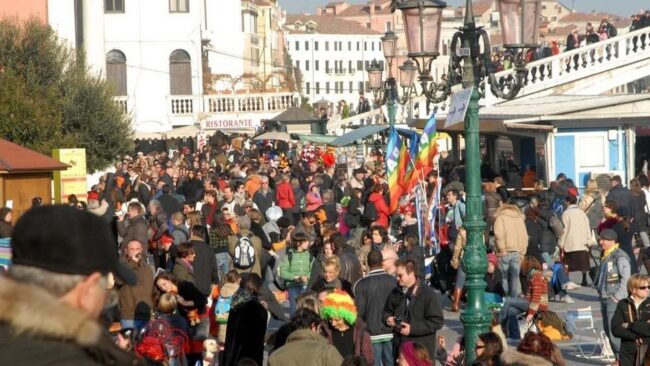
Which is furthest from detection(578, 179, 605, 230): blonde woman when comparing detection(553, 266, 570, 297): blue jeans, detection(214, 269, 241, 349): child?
detection(214, 269, 241, 349): child

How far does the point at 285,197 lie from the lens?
90.8 feet

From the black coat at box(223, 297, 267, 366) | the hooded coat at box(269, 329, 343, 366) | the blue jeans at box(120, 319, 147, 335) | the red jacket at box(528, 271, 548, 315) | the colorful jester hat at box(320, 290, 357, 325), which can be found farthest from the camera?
the red jacket at box(528, 271, 548, 315)

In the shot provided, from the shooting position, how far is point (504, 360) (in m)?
6.52

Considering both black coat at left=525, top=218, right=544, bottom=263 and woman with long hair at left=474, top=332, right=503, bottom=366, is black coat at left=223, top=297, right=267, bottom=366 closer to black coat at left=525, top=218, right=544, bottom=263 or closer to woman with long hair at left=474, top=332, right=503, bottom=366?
woman with long hair at left=474, top=332, right=503, bottom=366

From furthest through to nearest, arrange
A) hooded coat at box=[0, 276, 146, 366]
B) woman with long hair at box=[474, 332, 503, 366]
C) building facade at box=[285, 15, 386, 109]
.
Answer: building facade at box=[285, 15, 386, 109], woman with long hair at box=[474, 332, 503, 366], hooded coat at box=[0, 276, 146, 366]

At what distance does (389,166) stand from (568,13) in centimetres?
18008

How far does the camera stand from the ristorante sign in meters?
60.5

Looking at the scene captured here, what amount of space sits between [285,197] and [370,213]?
5.14 metres

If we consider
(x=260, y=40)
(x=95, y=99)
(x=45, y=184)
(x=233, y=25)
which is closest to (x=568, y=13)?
(x=260, y=40)

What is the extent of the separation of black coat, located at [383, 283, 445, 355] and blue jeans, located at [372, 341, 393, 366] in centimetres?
33

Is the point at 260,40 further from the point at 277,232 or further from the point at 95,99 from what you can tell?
the point at 277,232

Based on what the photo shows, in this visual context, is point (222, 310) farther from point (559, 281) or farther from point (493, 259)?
point (559, 281)

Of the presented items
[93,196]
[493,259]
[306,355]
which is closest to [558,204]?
[93,196]

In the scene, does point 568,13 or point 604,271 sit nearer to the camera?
point 604,271
